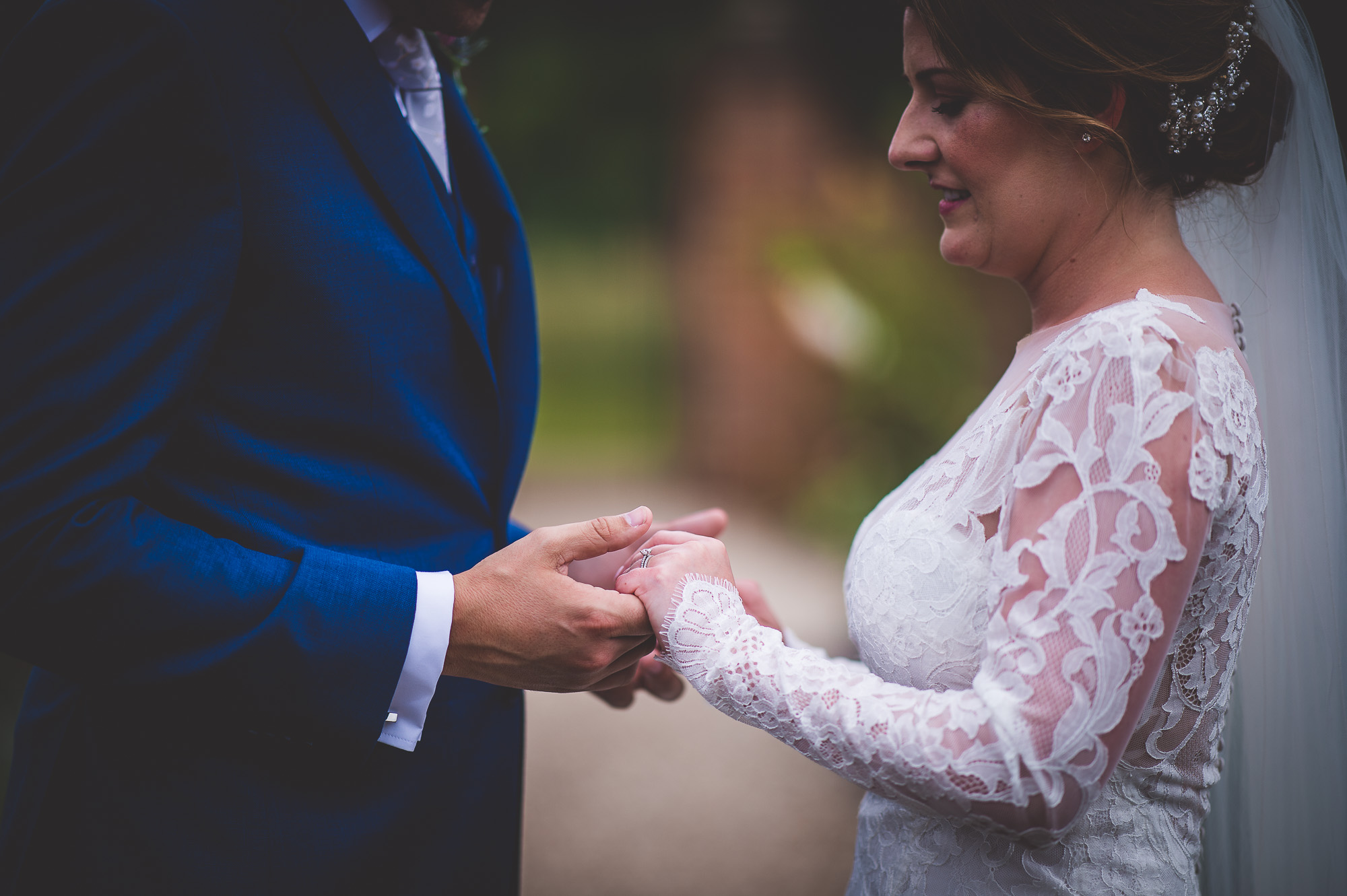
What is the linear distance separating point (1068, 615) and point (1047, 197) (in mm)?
723

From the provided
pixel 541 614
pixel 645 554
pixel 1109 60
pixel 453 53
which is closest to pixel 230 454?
pixel 541 614

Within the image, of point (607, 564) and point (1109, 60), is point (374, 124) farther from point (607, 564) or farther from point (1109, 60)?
point (1109, 60)

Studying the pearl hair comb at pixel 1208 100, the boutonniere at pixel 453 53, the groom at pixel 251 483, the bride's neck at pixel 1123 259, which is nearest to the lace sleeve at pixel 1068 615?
the bride's neck at pixel 1123 259

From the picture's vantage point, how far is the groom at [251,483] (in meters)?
1.21

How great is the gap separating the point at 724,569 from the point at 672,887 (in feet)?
10.8

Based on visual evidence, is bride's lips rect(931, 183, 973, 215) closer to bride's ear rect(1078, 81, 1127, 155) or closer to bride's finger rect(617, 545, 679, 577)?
bride's ear rect(1078, 81, 1127, 155)

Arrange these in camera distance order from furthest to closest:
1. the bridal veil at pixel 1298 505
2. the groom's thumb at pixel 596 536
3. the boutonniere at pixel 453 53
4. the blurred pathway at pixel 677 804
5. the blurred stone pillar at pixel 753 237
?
the blurred stone pillar at pixel 753 237 < the blurred pathway at pixel 677 804 < the boutonniere at pixel 453 53 < the bridal veil at pixel 1298 505 < the groom's thumb at pixel 596 536

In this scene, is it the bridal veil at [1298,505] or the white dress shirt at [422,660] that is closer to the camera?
the white dress shirt at [422,660]

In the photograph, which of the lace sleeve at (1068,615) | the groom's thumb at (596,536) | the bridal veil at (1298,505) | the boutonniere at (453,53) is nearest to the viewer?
the lace sleeve at (1068,615)

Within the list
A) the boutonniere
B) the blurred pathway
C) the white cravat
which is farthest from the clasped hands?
the blurred pathway

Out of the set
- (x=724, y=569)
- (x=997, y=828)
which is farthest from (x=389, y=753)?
(x=997, y=828)

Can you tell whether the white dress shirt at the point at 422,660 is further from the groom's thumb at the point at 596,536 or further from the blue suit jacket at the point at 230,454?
the groom's thumb at the point at 596,536

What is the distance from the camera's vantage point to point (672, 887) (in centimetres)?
422

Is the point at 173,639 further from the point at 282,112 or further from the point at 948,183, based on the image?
the point at 948,183
